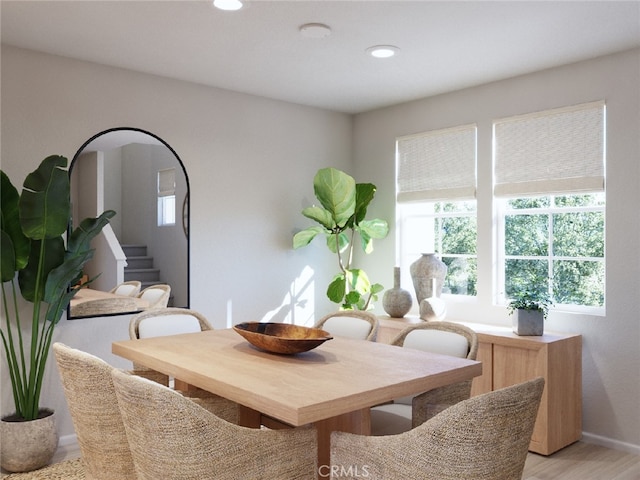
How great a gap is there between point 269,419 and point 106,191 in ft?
7.25

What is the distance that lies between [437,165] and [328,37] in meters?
1.80

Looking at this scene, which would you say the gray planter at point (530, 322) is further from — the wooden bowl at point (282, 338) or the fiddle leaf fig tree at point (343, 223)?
the wooden bowl at point (282, 338)

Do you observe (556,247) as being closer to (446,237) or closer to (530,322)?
(530,322)

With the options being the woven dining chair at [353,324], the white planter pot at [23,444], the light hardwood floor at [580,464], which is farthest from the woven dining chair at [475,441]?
the white planter pot at [23,444]

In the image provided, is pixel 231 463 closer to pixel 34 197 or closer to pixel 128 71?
pixel 34 197

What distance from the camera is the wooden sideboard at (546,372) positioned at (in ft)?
11.7

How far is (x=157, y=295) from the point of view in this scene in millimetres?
4199

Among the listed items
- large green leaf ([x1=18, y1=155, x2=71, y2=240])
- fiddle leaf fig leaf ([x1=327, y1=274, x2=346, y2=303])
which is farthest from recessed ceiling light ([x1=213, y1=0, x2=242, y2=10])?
fiddle leaf fig leaf ([x1=327, y1=274, x2=346, y2=303])

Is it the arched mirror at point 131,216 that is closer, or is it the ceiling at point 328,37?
the ceiling at point 328,37

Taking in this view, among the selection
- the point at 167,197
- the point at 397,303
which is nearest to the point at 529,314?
the point at 397,303

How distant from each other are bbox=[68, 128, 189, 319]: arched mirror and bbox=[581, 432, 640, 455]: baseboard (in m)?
3.00

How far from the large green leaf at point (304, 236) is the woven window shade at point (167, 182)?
1075 millimetres

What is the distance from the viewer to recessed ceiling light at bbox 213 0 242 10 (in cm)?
287

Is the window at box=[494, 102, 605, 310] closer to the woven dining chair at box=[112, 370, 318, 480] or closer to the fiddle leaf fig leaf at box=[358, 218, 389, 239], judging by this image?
the fiddle leaf fig leaf at box=[358, 218, 389, 239]
